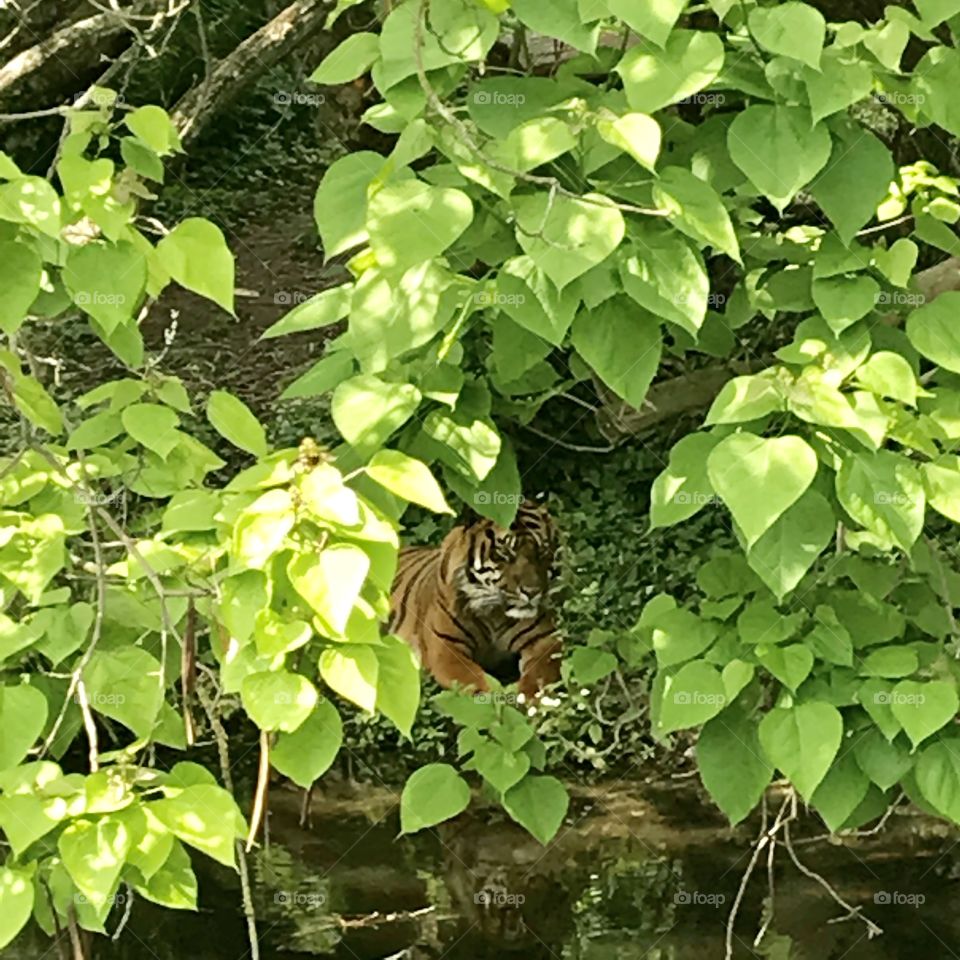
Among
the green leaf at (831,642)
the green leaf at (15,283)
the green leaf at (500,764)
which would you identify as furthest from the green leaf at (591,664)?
the green leaf at (15,283)

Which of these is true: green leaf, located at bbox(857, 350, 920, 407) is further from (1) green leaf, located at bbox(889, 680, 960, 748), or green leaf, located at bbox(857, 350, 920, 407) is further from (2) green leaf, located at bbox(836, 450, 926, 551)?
(1) green leaf, located at bbox(889, 680, 960, 748)

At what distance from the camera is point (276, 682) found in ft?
3.99

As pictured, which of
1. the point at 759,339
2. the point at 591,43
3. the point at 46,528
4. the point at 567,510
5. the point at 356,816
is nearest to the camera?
the point at 591,43

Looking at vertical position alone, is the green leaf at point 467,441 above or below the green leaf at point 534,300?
below

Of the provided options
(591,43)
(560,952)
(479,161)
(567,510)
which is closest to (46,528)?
(479,161)

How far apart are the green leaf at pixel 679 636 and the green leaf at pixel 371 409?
1.17 ft

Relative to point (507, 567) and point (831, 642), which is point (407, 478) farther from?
point (507, 567)

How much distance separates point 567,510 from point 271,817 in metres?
1.15

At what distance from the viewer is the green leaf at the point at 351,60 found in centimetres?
140

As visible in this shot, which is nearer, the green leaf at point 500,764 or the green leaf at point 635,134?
the green leaf at point 635,134

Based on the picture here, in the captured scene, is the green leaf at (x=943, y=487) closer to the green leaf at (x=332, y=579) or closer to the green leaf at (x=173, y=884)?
the green leaf at (x=332, y=579)

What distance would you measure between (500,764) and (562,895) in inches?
44.4

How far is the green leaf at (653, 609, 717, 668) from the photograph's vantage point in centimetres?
155

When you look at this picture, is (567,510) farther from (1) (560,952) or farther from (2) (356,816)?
(1) (560,952)
